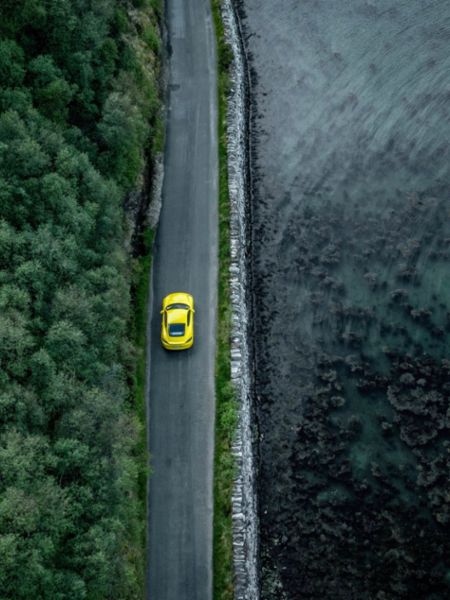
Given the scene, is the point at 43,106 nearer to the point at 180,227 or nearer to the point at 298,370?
the point at 180,227

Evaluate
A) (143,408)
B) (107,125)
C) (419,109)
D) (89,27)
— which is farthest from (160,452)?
Answer: (419,109)

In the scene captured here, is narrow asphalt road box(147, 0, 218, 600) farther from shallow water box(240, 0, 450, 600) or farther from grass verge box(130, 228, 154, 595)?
shallow water box(240, 0, 450, 600)

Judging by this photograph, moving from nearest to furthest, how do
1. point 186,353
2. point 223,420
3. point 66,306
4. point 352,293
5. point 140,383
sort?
point 66,306, point 223,420, point 140,383, point 186,353, point 352,293

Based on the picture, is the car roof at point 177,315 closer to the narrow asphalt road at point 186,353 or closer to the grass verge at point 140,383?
the narrow asphalt road at point 186,353

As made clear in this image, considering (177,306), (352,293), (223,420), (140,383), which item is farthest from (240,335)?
(352,293)

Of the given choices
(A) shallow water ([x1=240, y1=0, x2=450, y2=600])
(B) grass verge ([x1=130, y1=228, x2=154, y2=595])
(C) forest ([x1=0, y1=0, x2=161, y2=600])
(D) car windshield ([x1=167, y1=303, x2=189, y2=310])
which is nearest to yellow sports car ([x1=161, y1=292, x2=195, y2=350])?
(D) car windshield ([x1=167, y1=303, x2=189, y2=310])

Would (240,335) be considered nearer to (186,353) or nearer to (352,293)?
(186,353)

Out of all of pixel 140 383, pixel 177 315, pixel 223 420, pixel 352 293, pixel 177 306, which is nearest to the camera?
pixel 223 420
